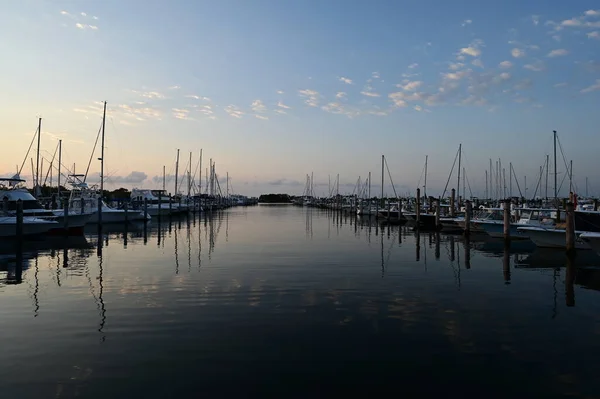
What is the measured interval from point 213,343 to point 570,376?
698cm

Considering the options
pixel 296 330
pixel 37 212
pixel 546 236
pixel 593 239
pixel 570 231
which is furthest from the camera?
pixel 37 212

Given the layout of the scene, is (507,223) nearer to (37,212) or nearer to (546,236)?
(546,236)

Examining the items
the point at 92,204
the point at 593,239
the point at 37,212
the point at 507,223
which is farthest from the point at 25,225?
the point at 593,239

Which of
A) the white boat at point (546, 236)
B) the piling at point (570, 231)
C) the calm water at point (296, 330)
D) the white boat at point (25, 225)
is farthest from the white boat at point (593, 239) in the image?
the white boat at point (25, 225)

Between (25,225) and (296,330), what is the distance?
28.5 meters

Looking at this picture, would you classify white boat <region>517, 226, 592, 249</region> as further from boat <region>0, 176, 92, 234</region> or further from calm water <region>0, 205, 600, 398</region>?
boat <region>0, 176, 92, 234</region>

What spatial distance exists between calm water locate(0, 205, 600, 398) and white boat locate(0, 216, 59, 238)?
1114 centimetres

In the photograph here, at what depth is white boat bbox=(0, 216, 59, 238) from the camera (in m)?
30.9

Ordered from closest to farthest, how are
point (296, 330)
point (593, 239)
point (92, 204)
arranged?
point (296, 330), point (593, 239), point (92, 204)

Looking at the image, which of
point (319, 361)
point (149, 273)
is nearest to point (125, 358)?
point (319, 361)

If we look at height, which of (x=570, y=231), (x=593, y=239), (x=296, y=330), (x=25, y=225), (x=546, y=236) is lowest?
(x=296, y=330)

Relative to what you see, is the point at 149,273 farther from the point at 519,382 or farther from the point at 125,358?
the point at 519,382

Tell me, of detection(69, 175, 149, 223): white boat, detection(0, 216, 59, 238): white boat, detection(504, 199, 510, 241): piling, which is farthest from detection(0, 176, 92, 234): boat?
detection(504, 199, 510, 241): piling

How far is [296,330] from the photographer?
10797mm
